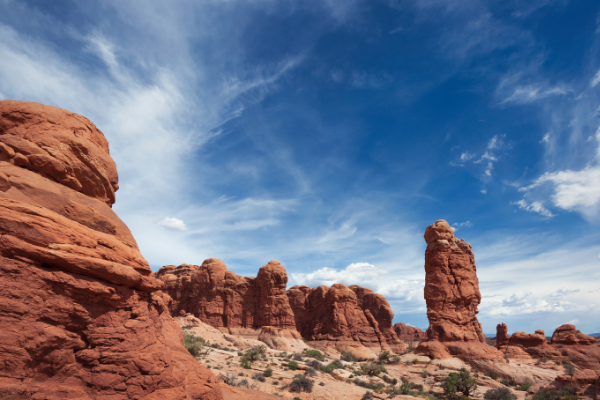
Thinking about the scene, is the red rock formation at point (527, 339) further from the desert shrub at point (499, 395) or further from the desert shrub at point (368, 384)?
the desert shrub at point (368, 384)

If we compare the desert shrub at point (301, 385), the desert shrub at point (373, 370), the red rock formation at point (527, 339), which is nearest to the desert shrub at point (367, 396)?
the desert shrub at point (301, 385)

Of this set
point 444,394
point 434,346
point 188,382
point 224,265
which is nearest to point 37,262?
point 188,382

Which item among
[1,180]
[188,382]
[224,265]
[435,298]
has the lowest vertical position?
[188,382]

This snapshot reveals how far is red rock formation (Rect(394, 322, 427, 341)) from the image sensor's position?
94231mm

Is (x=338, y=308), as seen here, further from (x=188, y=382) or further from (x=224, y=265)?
(x=188, y=382)

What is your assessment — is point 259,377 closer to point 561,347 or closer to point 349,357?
point 349,357

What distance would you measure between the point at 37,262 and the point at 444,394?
23.7 meters

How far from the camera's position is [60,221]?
6.55 meters

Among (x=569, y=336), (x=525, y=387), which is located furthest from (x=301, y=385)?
(x=569, y=336)

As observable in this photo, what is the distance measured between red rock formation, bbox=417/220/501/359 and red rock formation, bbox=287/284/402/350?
2295 centimetres

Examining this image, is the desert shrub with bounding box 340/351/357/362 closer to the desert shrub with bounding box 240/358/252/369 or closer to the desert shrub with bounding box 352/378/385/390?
the desert shrub with bounding box 352/378/385/390

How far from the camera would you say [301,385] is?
18.2 meters

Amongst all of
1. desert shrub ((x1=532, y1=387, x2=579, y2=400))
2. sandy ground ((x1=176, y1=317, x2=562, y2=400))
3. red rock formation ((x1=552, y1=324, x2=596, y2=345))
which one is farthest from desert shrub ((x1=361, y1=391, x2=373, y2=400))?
red rock formation ((x1=552, y1=324, x2=596, y2=345))

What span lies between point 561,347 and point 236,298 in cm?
4096
